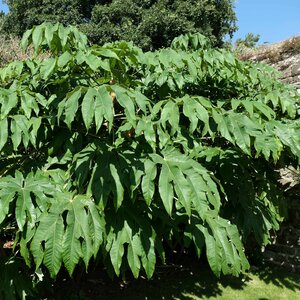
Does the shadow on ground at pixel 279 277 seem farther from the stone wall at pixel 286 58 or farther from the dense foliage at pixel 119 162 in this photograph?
the stone wall at pixel 286 58

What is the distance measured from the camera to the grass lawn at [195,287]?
3926 mm

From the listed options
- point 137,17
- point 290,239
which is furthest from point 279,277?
point 137,17

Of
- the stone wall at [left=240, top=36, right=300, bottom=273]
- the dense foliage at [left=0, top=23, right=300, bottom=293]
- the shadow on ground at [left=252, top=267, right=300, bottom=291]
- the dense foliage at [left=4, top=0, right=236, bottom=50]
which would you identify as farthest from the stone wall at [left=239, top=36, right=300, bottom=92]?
the dense foliage at [left=4, top=0, right=236, bottom=50]

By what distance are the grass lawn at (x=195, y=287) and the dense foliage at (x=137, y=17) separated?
35.7ft

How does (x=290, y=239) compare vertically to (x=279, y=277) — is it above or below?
above

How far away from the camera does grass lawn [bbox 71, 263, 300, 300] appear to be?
393 centimetres

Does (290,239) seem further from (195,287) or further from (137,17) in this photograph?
(137,17)

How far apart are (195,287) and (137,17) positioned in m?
12.6

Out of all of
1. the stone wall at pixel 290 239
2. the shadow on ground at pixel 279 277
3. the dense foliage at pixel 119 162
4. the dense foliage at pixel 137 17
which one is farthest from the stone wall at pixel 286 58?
→ the dense foliage at pixel 137 17

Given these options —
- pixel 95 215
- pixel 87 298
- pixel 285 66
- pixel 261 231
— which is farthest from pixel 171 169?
pixel 285 66

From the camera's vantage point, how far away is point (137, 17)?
49.7ft

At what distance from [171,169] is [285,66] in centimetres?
409

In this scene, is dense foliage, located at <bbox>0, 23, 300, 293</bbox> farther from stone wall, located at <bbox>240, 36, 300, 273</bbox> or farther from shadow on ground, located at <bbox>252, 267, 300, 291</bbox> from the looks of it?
stone wall, located at <bbox>240, 36, 300, 273</bbox>

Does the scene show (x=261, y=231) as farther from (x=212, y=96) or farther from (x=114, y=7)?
(x=114, y=7)
